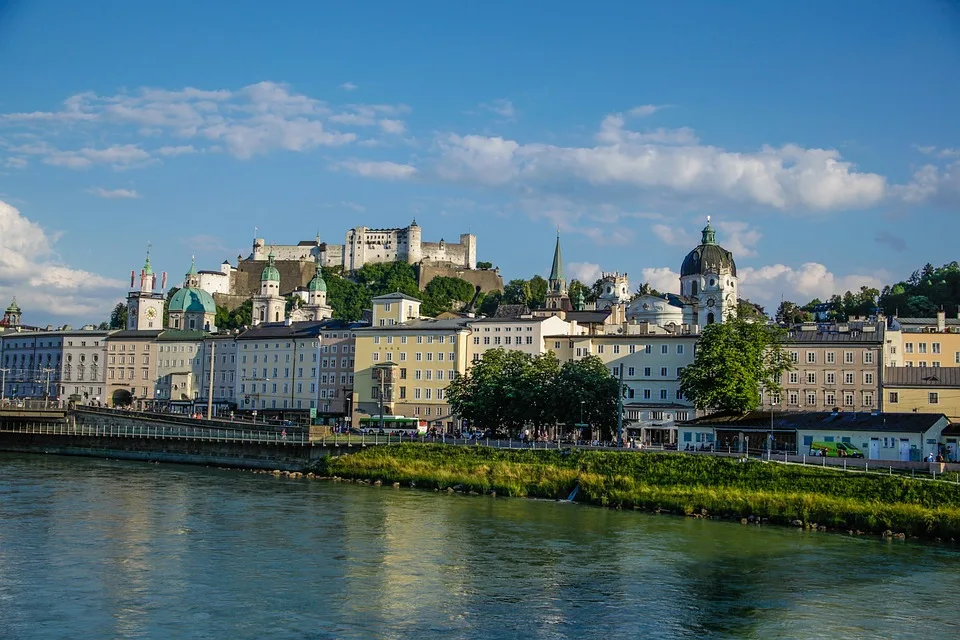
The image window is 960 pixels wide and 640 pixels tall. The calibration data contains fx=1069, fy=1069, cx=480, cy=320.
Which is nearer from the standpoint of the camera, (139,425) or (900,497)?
(900,497)

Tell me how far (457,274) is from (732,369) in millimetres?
122836

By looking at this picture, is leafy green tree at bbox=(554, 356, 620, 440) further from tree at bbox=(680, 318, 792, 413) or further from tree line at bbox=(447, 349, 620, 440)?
tree at bbox=(680, 318, 792, 413)

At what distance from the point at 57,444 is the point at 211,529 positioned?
1856 inches

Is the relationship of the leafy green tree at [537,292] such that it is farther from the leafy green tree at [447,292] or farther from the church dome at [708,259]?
the church dome at [708,259]

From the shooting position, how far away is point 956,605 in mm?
31016

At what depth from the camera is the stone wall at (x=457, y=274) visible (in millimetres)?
188000

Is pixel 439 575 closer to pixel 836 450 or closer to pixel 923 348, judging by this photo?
pixel 836 450

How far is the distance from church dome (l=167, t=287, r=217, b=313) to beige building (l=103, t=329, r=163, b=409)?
71.4ft

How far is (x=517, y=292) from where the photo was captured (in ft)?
593

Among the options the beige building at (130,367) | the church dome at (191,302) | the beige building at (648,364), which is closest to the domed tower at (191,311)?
the church dome at (191,302)

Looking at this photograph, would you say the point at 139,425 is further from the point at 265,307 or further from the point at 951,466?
the point at 265,307

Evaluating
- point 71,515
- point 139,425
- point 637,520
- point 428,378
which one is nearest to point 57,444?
point 139,425

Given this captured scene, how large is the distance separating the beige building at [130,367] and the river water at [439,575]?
7683 centimetres

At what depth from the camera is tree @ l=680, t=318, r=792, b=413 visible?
68938mm
